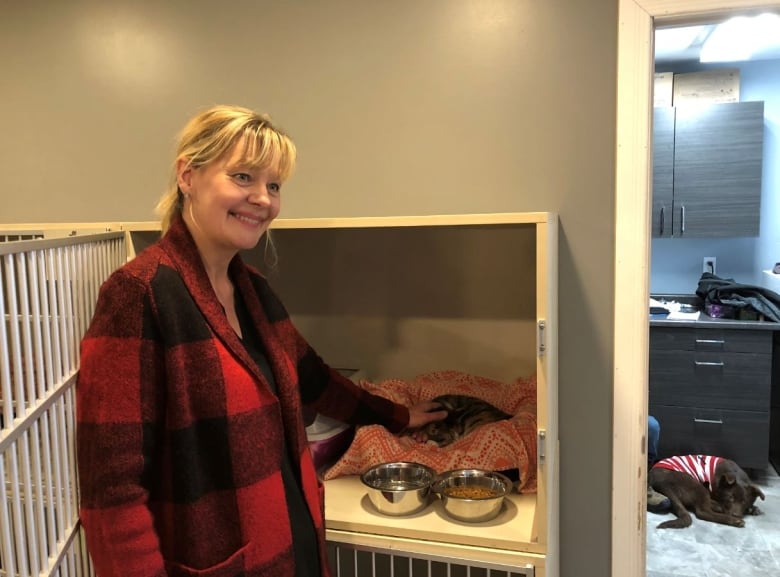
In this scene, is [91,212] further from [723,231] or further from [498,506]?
[723,231]

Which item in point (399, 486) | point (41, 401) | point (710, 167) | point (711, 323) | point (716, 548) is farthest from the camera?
point (710, 167)

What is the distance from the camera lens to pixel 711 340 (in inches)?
132

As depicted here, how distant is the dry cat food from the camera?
127 cm

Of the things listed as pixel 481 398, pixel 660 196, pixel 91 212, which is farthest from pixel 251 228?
pixel 660 196

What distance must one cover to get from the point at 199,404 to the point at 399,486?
1.70ft

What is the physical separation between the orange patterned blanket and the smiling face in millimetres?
579

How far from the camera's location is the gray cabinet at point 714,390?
10.9ft

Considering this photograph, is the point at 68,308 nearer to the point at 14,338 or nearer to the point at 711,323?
the point at 14,338

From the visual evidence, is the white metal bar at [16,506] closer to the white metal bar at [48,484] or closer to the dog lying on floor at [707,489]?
the white metal bar at [48,484]

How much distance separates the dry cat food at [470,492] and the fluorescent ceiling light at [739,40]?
8.86 feet

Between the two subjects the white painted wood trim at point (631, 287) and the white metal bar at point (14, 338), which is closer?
the white metal bar at point (14, 338)

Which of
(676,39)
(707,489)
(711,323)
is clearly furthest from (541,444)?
(676,39)

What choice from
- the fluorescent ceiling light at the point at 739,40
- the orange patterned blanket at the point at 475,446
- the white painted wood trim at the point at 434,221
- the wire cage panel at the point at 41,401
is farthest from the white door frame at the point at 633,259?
the fluorescent ceiling light at the point at 739,40

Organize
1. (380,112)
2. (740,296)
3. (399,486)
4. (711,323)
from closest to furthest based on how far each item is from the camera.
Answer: (399,486) → (380,112) → (711,323) → (740,296)
